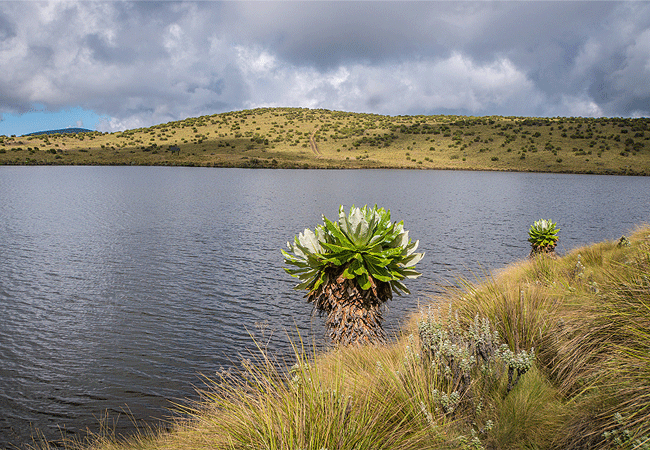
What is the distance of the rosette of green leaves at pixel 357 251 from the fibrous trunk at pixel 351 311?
141 millimetres

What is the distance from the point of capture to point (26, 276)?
1195 cm

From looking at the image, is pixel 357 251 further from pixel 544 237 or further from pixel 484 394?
pixel 544 237

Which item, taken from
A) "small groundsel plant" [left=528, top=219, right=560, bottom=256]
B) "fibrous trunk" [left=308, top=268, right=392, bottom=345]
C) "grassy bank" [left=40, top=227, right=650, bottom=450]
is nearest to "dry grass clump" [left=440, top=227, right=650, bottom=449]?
"grassy bank" [left=40, top=227, right=650, bottom=450]

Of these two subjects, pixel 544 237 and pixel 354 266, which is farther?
pixel 544 237

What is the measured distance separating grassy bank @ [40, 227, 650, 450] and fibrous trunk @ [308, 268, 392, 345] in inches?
26.2

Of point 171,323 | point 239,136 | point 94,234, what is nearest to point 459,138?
point 239,136

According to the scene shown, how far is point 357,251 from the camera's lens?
17.1ft

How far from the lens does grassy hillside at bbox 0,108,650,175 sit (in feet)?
210

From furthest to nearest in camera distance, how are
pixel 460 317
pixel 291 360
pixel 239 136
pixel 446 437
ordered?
pixel 239 136
pixel 291 360
pixel 460 317
pixel 446 437

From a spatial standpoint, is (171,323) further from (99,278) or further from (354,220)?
(354,220)

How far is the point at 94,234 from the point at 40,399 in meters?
12.7

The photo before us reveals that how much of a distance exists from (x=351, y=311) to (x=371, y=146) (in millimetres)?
73467

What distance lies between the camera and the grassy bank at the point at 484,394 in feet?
9.36

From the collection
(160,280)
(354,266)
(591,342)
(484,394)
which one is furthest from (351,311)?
(160,280)
